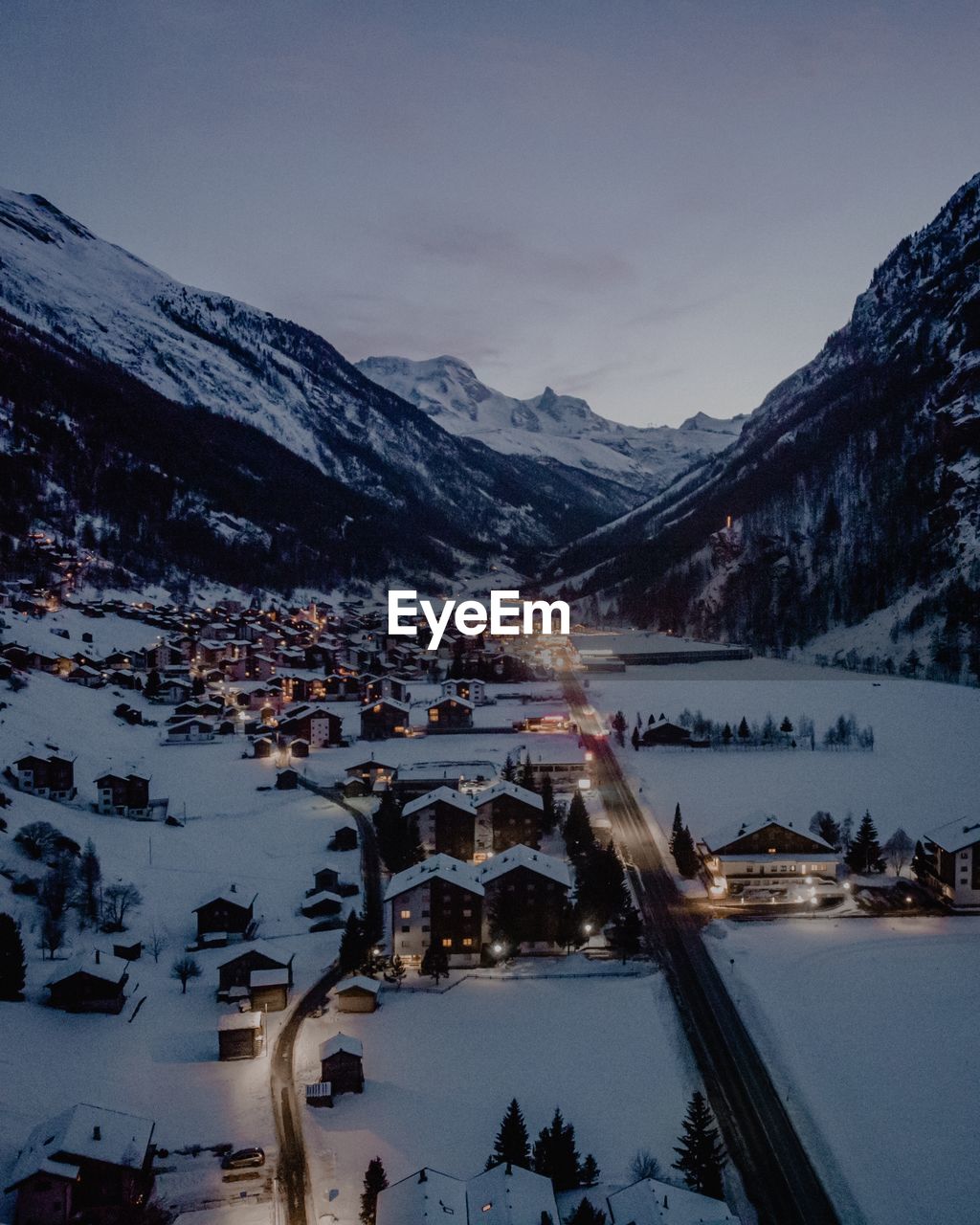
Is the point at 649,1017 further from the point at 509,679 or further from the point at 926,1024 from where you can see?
the point at 509,679

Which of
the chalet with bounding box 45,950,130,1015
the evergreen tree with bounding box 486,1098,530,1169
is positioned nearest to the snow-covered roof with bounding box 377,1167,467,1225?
the evergreen tree with bounding box 486,1098,530,1169

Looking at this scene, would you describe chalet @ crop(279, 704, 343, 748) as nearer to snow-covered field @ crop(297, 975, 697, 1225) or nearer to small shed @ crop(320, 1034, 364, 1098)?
snow-covered field @ crop(297, 975, 697, 1225)

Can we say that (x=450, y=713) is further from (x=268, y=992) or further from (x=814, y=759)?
(x=268, y=992)

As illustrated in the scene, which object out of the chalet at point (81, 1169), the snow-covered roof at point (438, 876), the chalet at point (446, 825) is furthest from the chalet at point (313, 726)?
the chalet at point (81, 1169)

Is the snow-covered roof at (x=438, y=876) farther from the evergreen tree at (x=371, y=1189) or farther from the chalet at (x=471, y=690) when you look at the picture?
the chalet at (x=471, y=690)

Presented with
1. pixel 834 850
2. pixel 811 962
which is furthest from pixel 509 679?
pixel 811 962

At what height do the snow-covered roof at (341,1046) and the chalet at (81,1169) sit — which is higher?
the snow-covered roof at (341,1046)
